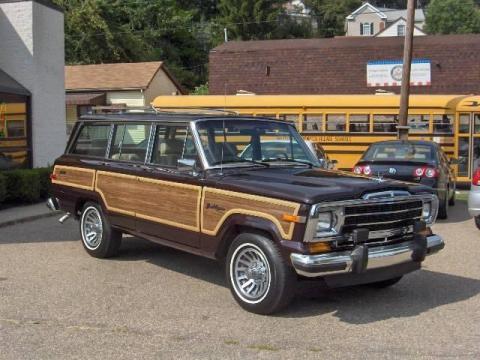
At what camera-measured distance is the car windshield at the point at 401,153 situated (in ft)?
41.3

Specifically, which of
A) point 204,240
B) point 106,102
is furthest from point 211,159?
point 106,102

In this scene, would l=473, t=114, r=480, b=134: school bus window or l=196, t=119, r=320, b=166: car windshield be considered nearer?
l=196, t=119, r=320, b=166: car windshield

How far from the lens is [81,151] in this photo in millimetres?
8828

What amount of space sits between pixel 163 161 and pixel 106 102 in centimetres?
2557

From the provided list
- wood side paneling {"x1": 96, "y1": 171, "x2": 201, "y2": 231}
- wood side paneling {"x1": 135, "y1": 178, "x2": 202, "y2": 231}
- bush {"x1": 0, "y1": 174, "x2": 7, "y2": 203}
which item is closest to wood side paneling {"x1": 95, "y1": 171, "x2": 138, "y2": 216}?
wood side paneling {"x1": 96, "y1": 171, "x2": 201, "y2": 231}

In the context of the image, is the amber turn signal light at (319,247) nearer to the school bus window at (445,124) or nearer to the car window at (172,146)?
the car window at (172,146)

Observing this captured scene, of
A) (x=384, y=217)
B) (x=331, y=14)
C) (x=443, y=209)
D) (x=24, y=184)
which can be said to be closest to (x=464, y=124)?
(x=443, y=209)

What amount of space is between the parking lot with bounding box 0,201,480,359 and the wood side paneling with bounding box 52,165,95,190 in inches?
Result: 37.7

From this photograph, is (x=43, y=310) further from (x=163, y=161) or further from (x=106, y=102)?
(x=106, y=102)

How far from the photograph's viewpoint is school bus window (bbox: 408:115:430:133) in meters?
19.0

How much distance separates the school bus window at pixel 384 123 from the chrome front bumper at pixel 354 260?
13135 mm

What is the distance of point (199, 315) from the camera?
600 centimetres

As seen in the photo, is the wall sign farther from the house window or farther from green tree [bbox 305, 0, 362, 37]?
the house window

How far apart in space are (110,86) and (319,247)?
27.7 meters
